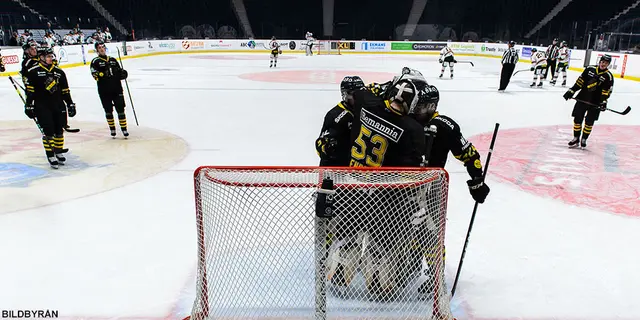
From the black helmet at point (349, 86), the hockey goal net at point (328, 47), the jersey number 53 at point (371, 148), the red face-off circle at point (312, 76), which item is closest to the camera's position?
the jersey number 53 at point (371, 148)

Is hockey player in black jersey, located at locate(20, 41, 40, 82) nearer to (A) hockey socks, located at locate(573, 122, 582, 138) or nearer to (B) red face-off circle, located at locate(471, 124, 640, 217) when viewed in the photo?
(B) red face-off circle, located at locate(471, 124, 640, 217)

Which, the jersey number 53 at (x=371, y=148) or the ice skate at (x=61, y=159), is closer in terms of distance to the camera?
the jersey number 53 at (x=371, y=148)

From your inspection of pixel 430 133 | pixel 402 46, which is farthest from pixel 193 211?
pixel 402 46

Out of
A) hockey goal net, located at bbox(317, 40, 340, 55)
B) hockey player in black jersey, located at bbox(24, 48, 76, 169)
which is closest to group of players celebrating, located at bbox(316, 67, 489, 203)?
hockey player in black jersey, located at bbox(24, 48, 76, 169)

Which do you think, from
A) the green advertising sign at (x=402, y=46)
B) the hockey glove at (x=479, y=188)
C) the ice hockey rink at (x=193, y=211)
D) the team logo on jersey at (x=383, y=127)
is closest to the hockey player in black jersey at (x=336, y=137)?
the team logo on jersey at (x=383, y=127)

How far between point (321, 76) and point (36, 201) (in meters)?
12.4

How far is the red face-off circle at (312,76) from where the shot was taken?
49.8 ft

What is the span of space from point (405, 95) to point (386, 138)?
10.9 inches

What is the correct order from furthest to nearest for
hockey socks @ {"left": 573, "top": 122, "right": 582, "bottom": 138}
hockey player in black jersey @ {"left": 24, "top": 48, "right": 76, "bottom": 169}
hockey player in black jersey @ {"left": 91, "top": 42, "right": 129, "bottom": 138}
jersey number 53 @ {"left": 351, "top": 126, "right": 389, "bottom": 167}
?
1. hockey socks @ {"left": 573, "top": 122, "right": 582, "bottom": 138}
2. hockey player in black jersey @ {"left": 91, "top": 42, "right": 129, "bottom": 138}
3. hockey player in black jersey @ {"left": 24, "top": 48, "right": 76, "bottom": 169}
4. jersey number 53 @ {"left": 351, "top": 126, "right": 389, "bottom": 167}

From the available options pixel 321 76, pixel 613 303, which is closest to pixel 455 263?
pixel 613 303

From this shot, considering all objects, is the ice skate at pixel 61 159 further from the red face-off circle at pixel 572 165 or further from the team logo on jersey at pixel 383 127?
the red face-off circle at pixel 572 165

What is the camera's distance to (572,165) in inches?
248

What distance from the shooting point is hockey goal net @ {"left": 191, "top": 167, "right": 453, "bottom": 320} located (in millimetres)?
2453

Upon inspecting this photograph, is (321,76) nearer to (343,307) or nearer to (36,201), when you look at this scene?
(36,201)
